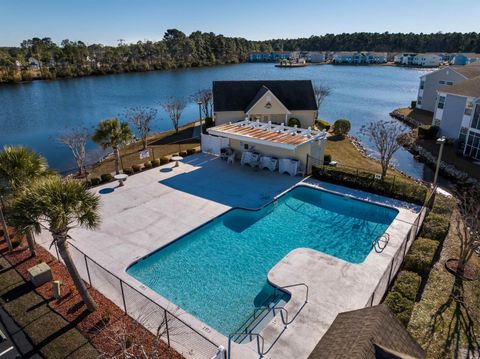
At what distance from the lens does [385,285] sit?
12.3 meters

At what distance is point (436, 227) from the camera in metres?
15.2

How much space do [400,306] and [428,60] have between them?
144m

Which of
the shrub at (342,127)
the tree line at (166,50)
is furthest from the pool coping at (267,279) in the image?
the tree line at (166,50)

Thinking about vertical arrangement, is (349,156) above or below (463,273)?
above

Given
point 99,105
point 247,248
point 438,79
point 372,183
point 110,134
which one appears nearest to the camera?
point 247,248

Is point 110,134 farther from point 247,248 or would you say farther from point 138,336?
point 138,336

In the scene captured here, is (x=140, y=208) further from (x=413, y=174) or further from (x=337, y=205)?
(x=413, y=174)

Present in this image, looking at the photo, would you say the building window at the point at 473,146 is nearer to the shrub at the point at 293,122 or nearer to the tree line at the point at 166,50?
the shrub at the point at 293,122

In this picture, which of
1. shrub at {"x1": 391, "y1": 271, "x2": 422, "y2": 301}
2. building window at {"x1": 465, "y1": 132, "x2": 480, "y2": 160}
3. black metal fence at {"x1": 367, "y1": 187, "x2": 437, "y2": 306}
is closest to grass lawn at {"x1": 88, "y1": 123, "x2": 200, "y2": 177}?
black metal fence at {"x1": 367, "y1": 187, "x2": 437, "y2": 306}

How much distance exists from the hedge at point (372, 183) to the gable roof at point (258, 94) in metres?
12.0

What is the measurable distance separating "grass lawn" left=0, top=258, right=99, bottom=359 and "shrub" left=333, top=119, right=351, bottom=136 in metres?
30.0

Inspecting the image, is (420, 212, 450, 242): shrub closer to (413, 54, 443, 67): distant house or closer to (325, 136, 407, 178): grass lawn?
(325, 136, 407, 178): grass lawn

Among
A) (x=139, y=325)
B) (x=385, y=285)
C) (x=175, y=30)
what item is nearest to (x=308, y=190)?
(x=385, y=285)

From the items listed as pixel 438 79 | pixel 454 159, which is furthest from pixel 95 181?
pixel 438 79
